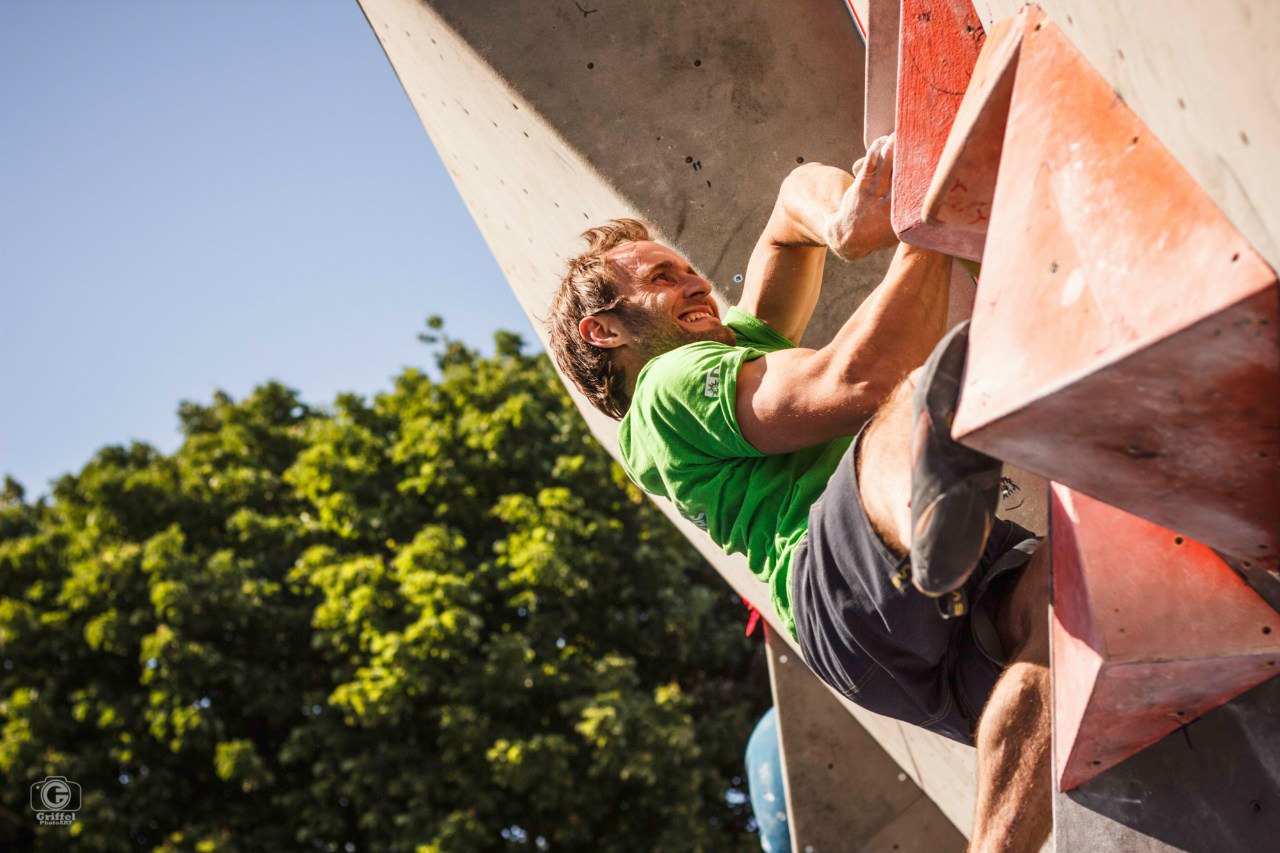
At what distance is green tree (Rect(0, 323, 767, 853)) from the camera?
11.5 m

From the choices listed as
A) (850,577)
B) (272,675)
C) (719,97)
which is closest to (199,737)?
(272,675)

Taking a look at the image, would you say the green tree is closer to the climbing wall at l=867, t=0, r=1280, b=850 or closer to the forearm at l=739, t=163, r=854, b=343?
the forearm at l=739, t=163, r=854, b=343

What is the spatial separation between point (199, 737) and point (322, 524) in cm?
274

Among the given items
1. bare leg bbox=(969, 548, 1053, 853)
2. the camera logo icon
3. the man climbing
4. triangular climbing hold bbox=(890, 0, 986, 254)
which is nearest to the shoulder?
the man climbing

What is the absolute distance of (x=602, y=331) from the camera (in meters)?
2.89

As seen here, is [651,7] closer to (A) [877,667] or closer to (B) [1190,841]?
(A) [877,667]

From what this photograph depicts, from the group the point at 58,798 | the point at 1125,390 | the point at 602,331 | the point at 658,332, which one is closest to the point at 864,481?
the point at 1125,390

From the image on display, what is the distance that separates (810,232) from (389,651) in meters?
9.39

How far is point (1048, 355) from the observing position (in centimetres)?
141

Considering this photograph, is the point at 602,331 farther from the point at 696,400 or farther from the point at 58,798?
the point at 58,798

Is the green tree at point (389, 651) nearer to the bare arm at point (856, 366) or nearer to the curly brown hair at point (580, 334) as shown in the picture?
the curly brown hair at point (580, 334)

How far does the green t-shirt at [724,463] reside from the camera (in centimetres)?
234

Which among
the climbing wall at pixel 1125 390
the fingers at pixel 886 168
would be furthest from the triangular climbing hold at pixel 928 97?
the fingers at pixel 886 168

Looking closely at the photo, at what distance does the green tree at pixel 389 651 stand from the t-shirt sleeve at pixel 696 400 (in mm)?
9264
